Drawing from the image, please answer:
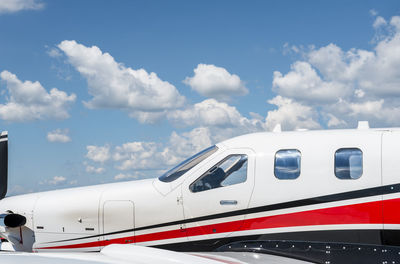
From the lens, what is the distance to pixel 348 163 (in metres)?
7.36

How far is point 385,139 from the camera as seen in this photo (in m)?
7.45

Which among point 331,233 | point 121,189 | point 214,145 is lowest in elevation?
point 331,233

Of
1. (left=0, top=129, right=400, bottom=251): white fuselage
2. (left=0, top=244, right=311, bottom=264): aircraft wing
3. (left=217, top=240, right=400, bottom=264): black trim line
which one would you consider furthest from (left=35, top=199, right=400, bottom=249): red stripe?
(left=0, top=244, right=311, bottom=264): aircraft wing

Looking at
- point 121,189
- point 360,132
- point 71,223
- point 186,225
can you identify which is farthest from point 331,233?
point 71,223

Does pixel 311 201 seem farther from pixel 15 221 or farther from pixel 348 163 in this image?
pixel 15 221

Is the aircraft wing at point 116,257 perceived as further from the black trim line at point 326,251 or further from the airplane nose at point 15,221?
the airplane nose at point 15,221

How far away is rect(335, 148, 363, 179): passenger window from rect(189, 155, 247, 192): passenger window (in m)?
1.47

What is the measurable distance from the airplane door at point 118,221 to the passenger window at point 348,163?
3.47m

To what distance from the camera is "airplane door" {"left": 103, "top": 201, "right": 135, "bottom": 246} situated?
800cm

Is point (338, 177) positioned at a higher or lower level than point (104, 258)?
higher

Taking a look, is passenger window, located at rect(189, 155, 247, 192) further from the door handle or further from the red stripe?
the red stripe

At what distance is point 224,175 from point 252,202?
0.64m

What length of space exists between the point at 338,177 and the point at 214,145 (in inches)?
85.3

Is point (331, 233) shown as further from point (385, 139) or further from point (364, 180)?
point (385, 139)
